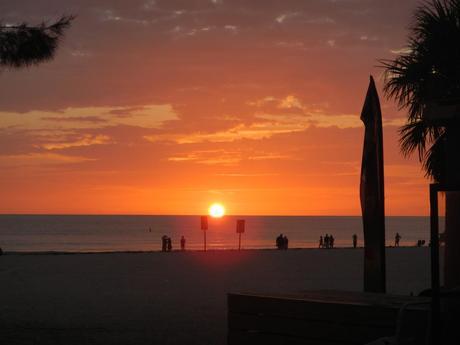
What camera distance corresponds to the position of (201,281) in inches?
846

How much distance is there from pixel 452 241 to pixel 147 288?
43.0ft

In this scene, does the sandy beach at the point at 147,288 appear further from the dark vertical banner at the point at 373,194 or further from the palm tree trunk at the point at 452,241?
the palm tree trunk at the point at 452,241

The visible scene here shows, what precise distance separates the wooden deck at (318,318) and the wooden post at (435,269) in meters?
0.25

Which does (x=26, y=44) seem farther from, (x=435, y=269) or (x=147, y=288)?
(x=147, y=288)

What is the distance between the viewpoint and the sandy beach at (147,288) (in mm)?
11586

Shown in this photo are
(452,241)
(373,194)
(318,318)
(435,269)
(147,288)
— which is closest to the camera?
(435,269)

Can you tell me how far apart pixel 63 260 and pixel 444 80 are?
23871 millimetres

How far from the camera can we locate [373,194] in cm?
967

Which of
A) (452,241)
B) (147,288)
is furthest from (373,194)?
(147,288)

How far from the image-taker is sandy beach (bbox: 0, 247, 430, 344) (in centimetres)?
1159

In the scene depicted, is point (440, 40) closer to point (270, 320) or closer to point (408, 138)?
point (408, 138)

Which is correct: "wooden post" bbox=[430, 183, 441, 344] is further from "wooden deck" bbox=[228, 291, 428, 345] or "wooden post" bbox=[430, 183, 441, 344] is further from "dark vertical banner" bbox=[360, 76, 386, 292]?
"dark vertical banner" bbox=[360, 76, 386, 292]

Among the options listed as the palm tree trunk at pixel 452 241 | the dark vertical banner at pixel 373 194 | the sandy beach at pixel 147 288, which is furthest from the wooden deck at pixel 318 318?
the sandy beach at pixel 147 288

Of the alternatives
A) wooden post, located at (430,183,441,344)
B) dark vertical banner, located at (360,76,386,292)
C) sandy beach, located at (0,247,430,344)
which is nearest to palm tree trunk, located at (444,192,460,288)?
wooden post, located at (430,183,441,344)
